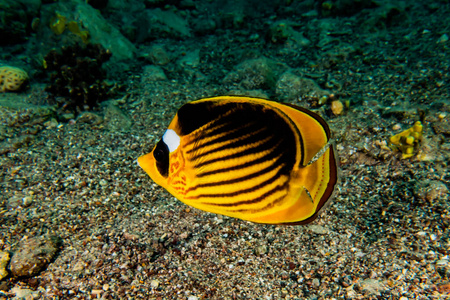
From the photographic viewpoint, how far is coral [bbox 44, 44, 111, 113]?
4078 millimetres

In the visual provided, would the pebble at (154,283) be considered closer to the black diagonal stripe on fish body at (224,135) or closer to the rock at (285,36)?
the black diagonal stripe on fish body at (224,135)

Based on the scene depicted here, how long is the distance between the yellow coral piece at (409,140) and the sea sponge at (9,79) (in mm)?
5385

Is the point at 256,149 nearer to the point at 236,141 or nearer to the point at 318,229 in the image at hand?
the point at 236,141

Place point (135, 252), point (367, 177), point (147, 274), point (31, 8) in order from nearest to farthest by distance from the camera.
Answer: point (147, 274)
point (135, 252)
point (367, 177)
point (31, 8)

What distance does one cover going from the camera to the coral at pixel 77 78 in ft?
13.4

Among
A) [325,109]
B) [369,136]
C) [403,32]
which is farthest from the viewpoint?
[403,32]

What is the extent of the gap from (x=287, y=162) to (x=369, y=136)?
238 centimetres

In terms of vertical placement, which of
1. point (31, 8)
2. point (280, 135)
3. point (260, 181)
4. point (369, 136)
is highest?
point (31, 8)

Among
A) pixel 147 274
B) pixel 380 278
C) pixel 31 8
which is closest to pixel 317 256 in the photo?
pixel 380 278

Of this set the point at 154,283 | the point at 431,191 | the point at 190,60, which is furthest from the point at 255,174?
the point at 190,60

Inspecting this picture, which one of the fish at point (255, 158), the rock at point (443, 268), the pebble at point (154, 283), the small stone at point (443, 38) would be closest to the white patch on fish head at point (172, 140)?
the fish at point (255, 158)

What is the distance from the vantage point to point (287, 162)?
4.20ft

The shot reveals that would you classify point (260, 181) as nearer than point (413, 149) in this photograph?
Yes

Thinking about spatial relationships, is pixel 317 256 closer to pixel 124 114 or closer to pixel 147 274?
pixel 147 274
